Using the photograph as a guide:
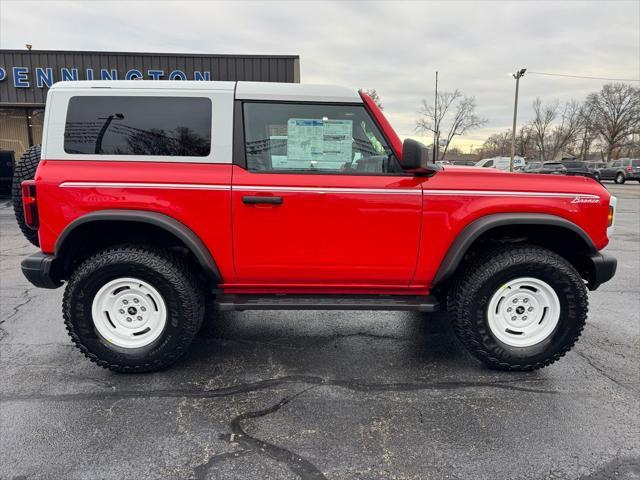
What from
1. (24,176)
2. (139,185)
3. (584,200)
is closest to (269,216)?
(139,185)

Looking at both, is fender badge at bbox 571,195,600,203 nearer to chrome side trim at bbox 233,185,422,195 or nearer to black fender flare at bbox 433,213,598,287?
black fender flare at bbox 433,213,598,287

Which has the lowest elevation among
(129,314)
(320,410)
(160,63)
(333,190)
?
(320,410)

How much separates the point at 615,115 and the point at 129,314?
7469cm

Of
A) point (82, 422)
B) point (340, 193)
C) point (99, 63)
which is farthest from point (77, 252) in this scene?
point (99, 63)

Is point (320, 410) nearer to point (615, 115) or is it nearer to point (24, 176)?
point (24, 176)

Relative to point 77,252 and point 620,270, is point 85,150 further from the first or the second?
point 620,270

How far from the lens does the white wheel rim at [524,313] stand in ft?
10.3

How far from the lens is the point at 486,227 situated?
9.74 ft

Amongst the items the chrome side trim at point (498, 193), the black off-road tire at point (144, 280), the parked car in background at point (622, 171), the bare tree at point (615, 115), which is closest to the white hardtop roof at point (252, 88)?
the chrome side trim at point (498, 193)

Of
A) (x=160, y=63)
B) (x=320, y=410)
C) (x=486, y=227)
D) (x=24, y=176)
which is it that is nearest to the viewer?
(x=320, y=410)

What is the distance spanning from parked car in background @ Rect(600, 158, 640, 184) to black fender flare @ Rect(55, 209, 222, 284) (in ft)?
112

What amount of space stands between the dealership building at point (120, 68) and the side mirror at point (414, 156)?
1366 centimetres

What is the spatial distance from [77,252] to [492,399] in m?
3.09

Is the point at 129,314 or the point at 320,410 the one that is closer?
the point at 320,410
